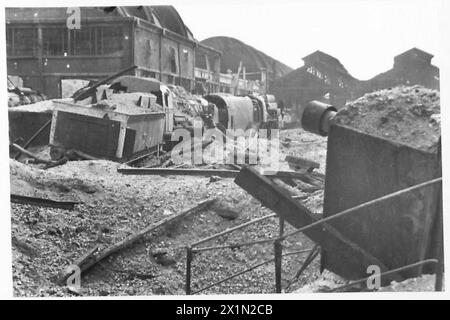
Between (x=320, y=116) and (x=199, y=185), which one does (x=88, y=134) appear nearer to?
(x=199, y=185)

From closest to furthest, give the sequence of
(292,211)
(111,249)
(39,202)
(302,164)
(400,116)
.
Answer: (400,116) < (292,211) < (111,249) < (39,202) < (302,164)

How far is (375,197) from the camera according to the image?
3.46 meters

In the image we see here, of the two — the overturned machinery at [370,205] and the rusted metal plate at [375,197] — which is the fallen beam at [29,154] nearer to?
the overturned machinery at [370,205]

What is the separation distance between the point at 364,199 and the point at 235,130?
21.2ft

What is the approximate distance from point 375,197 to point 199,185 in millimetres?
3065

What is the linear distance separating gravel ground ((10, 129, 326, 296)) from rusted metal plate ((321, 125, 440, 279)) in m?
→ 0.89

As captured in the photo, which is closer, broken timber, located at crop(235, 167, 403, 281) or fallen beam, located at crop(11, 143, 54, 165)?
broken timber, located at crop(235, 167, 403, 281)

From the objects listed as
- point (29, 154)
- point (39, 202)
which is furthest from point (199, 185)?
point (29, 154)

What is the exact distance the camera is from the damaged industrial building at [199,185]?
11.0 feet

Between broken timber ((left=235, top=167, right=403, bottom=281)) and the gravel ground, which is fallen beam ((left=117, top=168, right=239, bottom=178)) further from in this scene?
broken timber ((left=235, top=167, right=403, bottom=281))

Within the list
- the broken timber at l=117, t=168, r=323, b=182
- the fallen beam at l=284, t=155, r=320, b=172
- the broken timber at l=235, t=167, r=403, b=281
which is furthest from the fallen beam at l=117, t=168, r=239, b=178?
the broken timber at l=235, t=167, r=403, b=281

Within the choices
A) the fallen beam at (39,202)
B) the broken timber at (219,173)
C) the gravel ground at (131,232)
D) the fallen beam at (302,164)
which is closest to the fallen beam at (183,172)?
the broken timber at (219,173)

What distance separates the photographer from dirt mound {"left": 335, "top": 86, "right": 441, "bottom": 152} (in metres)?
3.22

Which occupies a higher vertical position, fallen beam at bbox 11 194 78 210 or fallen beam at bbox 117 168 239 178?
fallen beam at bbox 117 168 239 178
